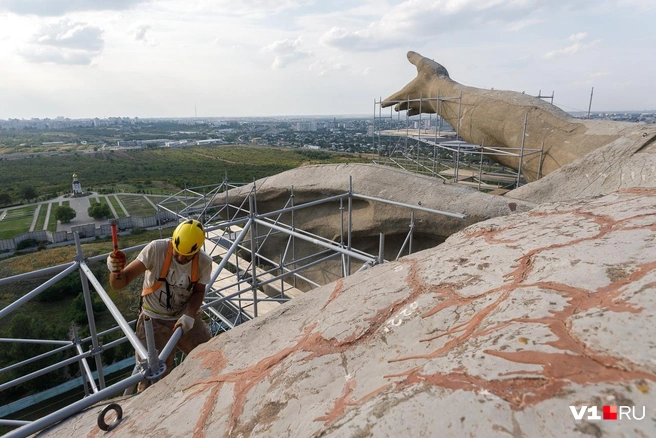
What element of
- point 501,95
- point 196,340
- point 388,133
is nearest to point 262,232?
point 388,133

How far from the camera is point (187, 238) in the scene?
9.19 feet

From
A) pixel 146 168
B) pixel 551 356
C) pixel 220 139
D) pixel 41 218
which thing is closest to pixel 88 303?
pixel 551 356

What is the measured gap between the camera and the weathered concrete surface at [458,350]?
1.08 metres

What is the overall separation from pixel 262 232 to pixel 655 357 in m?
9.57

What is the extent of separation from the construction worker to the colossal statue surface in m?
6.67

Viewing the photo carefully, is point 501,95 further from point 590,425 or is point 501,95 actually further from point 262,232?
point 590,425

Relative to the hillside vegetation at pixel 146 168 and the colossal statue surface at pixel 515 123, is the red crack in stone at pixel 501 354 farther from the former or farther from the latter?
the hillside vegetation at pixel 146 168

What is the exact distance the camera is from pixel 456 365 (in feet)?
4.21

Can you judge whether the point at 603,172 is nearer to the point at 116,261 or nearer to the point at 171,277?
the point at 171,277

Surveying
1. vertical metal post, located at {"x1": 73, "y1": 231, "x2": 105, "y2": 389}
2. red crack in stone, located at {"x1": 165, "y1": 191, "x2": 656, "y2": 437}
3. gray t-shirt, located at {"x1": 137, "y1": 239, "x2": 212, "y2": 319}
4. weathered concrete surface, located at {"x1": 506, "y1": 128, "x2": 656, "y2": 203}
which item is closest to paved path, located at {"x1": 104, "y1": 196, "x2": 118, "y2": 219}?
vertical metal post, located at {"x1": 73, "y1": 231, "x2": 105, "y2": 389}

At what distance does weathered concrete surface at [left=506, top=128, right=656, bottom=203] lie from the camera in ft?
19.2

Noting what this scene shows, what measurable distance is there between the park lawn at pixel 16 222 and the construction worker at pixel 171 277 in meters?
31.6

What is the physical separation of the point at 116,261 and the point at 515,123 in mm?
8166

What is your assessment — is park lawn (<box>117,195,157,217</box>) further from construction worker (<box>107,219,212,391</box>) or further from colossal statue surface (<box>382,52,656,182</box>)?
construction worker (<box>107,219,212,391</box>)
